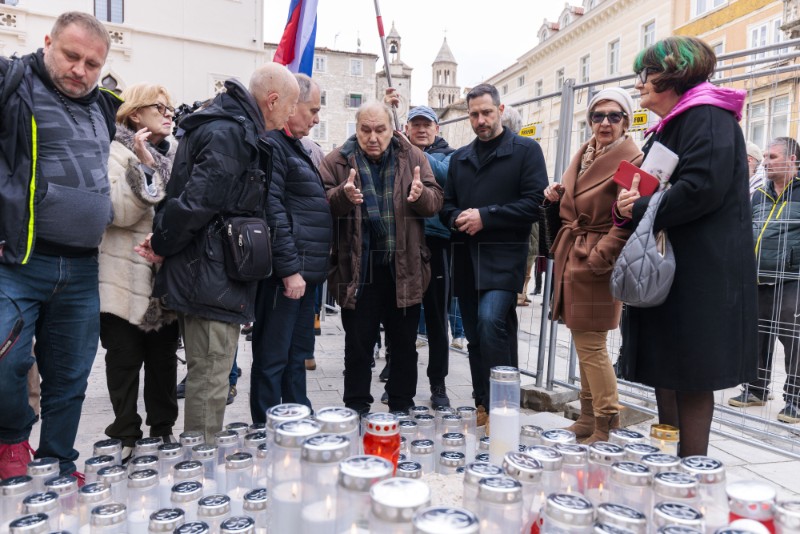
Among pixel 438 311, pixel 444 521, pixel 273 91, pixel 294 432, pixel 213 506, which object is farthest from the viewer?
pixel 438 311

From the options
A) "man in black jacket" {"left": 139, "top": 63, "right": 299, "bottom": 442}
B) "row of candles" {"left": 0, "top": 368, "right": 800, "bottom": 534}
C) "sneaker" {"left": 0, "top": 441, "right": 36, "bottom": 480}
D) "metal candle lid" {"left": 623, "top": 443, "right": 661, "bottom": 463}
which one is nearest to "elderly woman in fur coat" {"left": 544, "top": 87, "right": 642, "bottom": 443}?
"row of candles" {"left": 0, "top": 368, "right": 800, "bottom": 534}

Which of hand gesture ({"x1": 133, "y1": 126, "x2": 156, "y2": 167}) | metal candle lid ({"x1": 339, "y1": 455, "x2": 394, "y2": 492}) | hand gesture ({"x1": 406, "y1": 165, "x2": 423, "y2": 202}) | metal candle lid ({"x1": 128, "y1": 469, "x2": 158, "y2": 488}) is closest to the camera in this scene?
metal candle lid ({"x1": 339, "y1": 455, "x2": 394, "y2": 492})

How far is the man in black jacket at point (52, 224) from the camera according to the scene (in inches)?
89.0

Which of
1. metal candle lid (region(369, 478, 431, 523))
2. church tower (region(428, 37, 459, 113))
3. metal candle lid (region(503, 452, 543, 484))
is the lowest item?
metal candle lid (region(503, 452, 543, 484))

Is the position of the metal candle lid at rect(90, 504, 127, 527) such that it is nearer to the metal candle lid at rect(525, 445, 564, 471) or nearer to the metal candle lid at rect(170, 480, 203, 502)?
the metal candle lid at rect(170, 480, 203, 502)

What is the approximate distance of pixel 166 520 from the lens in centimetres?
151

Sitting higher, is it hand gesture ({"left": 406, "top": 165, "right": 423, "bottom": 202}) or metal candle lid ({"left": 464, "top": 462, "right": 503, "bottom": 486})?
hand gesture ({"left": 406, "top": 165, "right": 423, "bottom": 202})

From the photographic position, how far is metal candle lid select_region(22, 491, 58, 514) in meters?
1.59

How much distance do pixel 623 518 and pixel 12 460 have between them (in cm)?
246

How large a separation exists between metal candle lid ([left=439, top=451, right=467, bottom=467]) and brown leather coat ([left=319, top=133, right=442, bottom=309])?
4.74 ft

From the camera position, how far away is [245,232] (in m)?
2.58

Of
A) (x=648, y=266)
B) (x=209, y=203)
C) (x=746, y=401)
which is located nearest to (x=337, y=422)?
(x=209, y=203)

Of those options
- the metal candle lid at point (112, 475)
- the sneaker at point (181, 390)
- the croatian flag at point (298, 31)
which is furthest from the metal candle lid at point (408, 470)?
the croatian flag at point (298, 31)

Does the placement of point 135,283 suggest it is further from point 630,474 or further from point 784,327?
point 784,327
